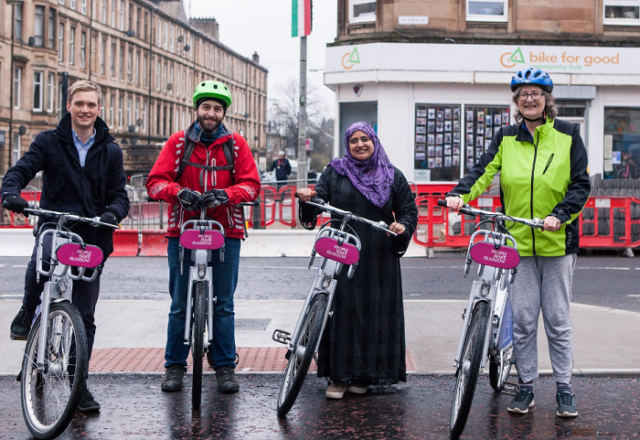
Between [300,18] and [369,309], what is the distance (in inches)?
694

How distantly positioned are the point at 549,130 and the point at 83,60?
65628mm

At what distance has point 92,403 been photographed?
5227 millimetres

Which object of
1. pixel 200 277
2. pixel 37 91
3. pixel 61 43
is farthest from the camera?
pixel 61 43

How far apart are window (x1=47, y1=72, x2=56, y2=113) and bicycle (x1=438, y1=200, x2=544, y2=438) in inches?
2251

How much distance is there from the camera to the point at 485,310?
4863 millimetres

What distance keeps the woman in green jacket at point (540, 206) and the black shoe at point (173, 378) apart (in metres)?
2.05

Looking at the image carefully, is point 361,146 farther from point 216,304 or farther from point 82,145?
point 82,145

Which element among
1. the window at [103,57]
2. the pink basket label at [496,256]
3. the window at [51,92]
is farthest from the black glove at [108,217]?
the window at [103,57]

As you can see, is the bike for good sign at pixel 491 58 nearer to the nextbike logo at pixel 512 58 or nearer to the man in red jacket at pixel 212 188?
the nextbike logo at pixel 512 58

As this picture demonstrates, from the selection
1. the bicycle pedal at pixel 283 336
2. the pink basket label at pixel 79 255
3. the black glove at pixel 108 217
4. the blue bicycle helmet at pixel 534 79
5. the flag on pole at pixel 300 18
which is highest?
the flag on pole at pixel 300 18

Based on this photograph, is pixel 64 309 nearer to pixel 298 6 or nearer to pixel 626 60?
pixel 298 6

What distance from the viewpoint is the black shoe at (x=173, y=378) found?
568 centimetres

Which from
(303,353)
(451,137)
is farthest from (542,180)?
(451,137)

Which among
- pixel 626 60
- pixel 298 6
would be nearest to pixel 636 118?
pixel 626 60
